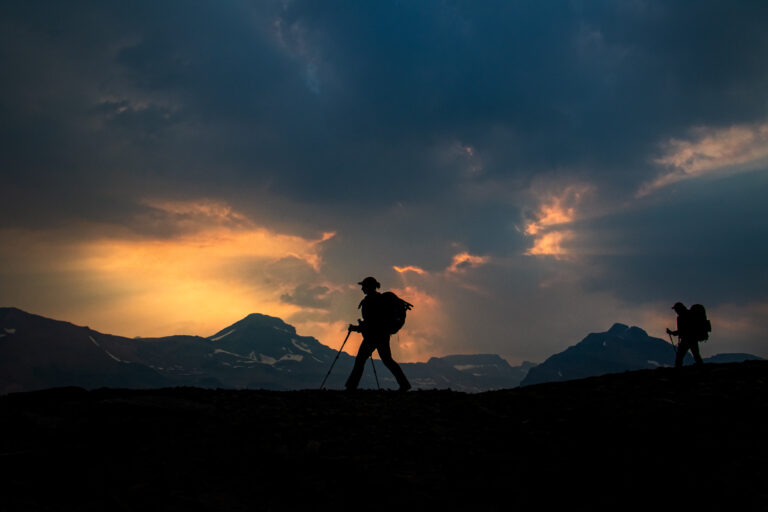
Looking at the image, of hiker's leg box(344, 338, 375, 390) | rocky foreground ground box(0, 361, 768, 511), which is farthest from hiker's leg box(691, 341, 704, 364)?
hiker's leg box(344, 338, 375, 390)

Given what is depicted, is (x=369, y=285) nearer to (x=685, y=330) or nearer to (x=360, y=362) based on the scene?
(x=360, y=362)

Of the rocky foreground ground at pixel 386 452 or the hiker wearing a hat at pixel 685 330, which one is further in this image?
the hiker wearing a hat at pixel 685 330

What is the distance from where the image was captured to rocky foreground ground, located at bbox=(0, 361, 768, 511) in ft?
24.2

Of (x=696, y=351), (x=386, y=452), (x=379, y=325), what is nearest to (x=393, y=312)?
(x=379, y=325)

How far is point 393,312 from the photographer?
17.6m

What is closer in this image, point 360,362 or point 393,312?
point 360,362

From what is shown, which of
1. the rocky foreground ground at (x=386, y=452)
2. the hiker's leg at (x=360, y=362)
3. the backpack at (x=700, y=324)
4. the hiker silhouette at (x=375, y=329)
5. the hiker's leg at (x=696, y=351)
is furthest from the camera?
the backpack at (x=700, y=324)

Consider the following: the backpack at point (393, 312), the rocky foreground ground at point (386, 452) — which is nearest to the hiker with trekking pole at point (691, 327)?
the rocky foreground ground at point (386, 452)

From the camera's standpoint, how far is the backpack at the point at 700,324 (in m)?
23.1

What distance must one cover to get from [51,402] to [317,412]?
6.12 m

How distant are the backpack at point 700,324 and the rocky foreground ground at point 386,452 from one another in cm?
1143

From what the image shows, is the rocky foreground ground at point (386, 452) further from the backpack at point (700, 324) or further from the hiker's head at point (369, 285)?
the backpack at point (700, 324)

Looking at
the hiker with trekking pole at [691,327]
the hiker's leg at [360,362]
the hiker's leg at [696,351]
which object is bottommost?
the hiker's leg at [360,362]

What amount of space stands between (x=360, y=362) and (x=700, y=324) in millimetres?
16088
